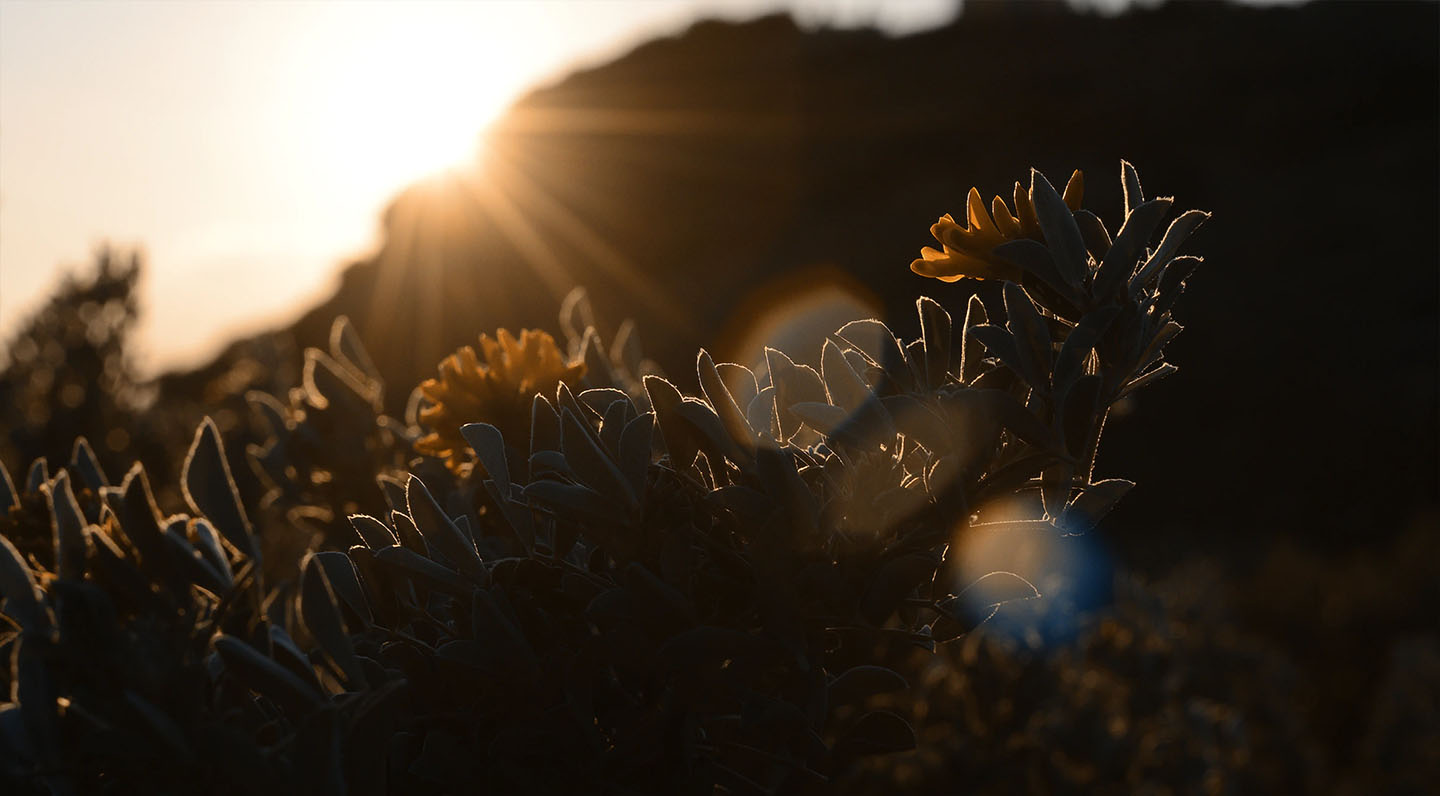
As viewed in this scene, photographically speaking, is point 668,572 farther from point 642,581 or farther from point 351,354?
point 351,354

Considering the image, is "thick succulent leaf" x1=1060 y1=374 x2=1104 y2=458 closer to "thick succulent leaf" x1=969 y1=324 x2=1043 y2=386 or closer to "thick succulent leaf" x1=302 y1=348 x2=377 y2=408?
"thick succulent leaf" x1=969 y1=324 x2=1043 y2=386

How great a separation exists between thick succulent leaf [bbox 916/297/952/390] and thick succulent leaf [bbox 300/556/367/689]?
0.72 meters

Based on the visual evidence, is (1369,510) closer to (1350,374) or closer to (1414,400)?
(1414,400)

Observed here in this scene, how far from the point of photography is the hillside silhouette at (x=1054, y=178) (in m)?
20.2

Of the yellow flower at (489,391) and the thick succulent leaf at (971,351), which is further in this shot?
the yellow flower at (489,391)

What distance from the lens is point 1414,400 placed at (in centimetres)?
1894

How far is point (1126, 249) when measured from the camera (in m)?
1.14

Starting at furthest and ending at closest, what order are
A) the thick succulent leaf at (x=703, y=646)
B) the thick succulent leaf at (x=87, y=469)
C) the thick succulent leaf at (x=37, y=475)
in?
the thick succulent leaf at (x=87, y=469) < the thick succulent leaf at (x=37, y=475) < the thick succulent leaf at (x=703, y=646)

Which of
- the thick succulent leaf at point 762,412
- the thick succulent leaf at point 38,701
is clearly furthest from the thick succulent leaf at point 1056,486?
the thick succulent leaf at point 38,701

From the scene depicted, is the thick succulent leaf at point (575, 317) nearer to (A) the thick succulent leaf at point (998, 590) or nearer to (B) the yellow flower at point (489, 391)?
(B) the yellow flower at point (489, 391)

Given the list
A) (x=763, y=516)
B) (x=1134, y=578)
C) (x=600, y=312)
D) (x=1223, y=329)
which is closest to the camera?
(x=763, y=516)

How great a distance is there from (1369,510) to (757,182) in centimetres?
2327

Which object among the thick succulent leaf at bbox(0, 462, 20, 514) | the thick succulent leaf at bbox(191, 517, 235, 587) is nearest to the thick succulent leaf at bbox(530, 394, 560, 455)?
the thick succulent leaf at bbox(191, 517, 235, 587)

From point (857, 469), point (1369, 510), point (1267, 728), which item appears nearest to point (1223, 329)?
point (1369, 510)
